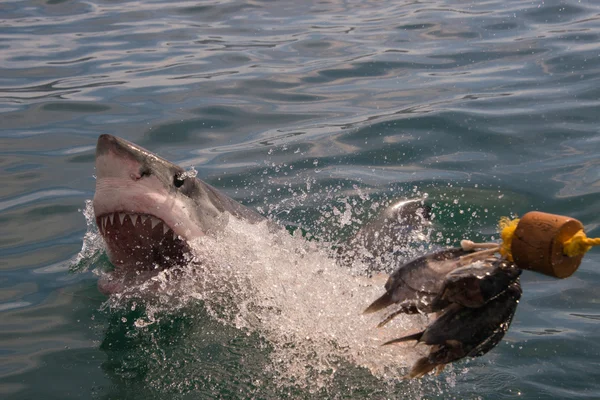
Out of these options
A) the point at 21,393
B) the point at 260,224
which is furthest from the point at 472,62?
the point at 21,393

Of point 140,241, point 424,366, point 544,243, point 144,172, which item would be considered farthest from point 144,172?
point 544,243

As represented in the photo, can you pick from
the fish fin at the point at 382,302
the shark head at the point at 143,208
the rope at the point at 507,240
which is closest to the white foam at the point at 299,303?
the shark head at the point at 143,208

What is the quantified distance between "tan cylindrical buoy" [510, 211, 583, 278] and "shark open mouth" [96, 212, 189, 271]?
1737 mm

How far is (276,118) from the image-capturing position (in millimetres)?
7117

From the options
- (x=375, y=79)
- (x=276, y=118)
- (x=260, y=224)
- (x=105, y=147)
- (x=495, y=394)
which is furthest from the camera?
(x=375, y=79)

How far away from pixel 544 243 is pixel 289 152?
4.28 m

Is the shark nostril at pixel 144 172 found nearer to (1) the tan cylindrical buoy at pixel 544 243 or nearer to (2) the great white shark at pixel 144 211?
(2) the great white shark at pixel 144 211

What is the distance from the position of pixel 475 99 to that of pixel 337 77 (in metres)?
1.58

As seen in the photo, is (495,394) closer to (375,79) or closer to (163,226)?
(163,226)

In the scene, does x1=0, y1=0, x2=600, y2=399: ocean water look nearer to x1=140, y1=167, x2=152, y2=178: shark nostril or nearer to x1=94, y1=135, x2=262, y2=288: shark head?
x1=94, y1=135, x2=262, y2=288: shark head

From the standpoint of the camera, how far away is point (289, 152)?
6.31 m

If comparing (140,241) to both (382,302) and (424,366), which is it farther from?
(424,366)

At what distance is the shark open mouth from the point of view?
11.3 feet

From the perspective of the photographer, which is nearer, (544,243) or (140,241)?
(544,243)
